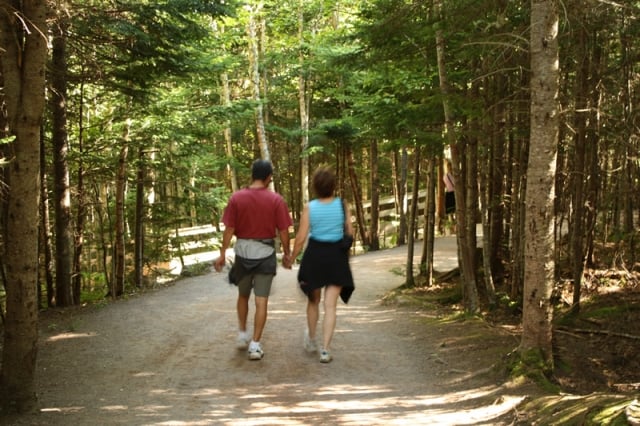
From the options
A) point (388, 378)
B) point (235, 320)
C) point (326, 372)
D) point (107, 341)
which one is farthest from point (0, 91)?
point (388, 378)

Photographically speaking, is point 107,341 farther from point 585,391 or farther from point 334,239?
point 585,391

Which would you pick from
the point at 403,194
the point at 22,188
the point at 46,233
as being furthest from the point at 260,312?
the point at 403,194

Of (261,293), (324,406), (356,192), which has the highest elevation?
(356,192)

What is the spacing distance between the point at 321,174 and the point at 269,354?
2219mm

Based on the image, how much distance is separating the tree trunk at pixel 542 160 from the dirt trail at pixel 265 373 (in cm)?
106

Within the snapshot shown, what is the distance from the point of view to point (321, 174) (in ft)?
21.1

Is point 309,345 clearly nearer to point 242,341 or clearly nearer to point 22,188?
point 242,341

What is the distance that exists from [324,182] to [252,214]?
34.2 inches

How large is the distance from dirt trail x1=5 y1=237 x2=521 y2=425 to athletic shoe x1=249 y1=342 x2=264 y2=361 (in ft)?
0.38

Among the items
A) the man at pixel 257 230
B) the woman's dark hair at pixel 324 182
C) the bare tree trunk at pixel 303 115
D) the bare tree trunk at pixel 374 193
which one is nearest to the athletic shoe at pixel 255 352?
the man at pixel 257 230

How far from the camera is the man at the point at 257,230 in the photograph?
21.0 feet

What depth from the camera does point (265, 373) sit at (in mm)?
6125

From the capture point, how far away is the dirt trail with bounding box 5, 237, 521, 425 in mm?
5051

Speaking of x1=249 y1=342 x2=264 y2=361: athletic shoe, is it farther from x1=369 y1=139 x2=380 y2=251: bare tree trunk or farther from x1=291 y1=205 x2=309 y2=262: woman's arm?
x1=369 y1=139 x2=380 y2=251: bare tree trunk
